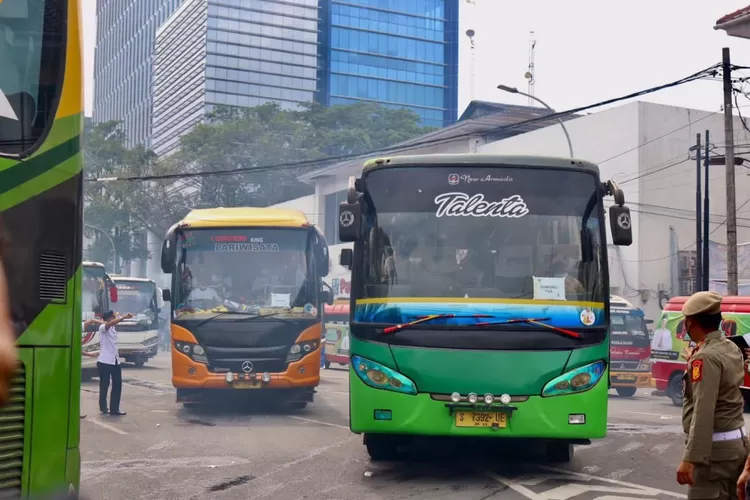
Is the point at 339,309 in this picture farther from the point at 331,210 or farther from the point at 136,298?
the point at 331,210

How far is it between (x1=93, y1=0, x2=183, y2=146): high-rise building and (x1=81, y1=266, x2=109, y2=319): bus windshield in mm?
76801

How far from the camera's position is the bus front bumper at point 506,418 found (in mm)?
8945

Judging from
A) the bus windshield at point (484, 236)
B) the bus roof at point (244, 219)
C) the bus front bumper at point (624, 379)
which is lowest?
the bus front bumper at point (624, 379)

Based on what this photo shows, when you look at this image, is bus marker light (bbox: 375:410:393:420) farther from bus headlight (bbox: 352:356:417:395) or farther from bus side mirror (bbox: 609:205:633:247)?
bus side mirror (bbox: 609:205:633:247)

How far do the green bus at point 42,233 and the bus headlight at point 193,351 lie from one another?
32.3 ft

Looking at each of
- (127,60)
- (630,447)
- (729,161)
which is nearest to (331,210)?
(729,161)

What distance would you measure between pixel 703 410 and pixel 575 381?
4.01m

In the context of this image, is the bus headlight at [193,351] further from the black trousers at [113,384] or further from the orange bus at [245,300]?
the black trousers at [113,384]

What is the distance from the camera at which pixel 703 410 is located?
200 inches

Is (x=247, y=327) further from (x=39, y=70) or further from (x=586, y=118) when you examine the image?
(x=586, y=118)

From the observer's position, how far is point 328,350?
36.5 meters

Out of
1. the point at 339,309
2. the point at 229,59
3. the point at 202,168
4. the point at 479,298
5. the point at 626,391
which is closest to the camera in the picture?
the point at 479,298

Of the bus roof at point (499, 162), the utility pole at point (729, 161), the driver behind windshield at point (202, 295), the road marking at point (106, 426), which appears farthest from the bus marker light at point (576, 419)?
the utility pole at point (729, 161)

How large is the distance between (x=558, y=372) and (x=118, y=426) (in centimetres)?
717
